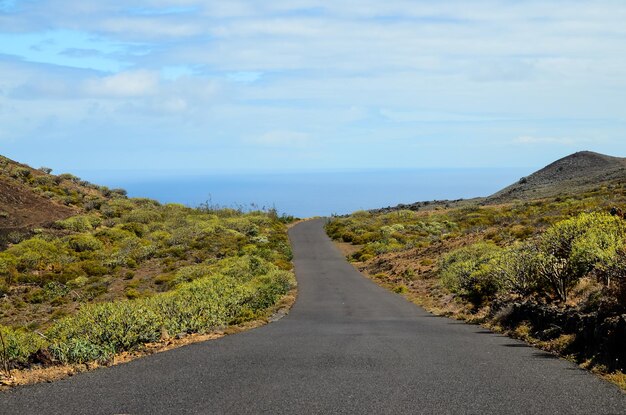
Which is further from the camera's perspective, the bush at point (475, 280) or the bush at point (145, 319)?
the bush at point (475, 280)

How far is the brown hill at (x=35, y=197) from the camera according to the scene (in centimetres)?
4450

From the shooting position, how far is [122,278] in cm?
2984

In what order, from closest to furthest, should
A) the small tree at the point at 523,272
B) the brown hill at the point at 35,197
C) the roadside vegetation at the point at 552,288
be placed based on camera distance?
the roadside vegetation at the point at 552,288, the small tree at the point at 523,272, the brown hill at the point at 35,197

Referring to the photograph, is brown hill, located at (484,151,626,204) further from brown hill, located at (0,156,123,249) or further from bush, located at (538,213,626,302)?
bush, located at (538,213,626,302)

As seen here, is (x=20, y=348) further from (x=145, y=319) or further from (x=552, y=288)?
(x=552, y=288)

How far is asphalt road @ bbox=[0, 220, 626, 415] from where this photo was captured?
25.7ft

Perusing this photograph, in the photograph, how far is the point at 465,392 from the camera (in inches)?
338

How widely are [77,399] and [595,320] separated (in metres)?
9.69

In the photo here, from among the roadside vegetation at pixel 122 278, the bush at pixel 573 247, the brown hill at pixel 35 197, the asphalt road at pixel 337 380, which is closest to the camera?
the asphalt road at pixel 337 380

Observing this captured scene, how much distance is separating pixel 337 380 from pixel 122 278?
23213mm

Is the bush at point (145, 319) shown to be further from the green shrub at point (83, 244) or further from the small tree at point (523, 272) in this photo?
the green shrub at point (83, 244)

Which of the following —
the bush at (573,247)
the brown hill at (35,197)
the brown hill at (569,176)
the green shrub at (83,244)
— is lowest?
the green shrub at (83,244)

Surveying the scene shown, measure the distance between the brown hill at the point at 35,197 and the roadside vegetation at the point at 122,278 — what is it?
315 mm

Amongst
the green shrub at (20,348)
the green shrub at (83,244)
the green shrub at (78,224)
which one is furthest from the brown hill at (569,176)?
the green shrub at (20,348)
